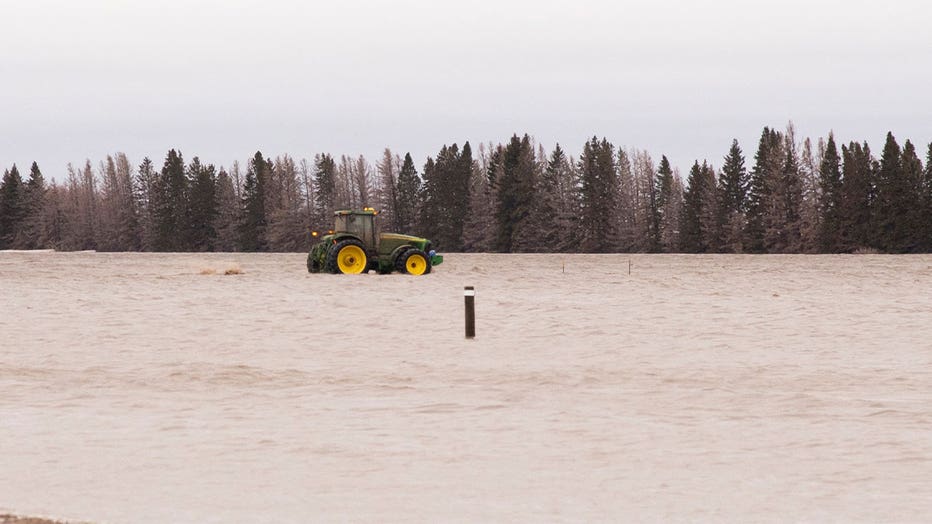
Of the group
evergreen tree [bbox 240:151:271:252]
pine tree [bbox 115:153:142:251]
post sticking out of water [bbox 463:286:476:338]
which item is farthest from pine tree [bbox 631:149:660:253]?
post sticking out of water [bbox 463:286:476:338]

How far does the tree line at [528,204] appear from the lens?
3499 inches

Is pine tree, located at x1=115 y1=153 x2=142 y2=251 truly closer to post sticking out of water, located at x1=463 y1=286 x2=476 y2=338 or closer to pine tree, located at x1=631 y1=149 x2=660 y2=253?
pine tree, located at x1=631 y1=149 x2=660 y2=253

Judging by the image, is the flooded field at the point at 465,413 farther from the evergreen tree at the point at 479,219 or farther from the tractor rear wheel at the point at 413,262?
the evergreen tree at the point at 479,219

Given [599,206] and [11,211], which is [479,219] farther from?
[11,211]

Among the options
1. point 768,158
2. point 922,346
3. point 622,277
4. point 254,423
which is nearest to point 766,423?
point 254,423

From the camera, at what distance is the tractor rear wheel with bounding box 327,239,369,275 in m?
36.2

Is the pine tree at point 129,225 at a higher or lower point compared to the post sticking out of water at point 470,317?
higher

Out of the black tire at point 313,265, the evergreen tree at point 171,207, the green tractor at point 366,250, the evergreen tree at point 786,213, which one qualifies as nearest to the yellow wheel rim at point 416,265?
the green tractor at point 366,250

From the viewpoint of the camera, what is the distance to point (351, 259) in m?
36.2

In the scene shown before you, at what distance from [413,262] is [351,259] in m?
2.13

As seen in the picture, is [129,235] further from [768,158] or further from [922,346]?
[922,346]

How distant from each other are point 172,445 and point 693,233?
93921 millimetres

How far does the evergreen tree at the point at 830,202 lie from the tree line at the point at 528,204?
0.11 m

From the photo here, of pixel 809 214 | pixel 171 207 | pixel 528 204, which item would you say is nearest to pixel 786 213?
pixel 809 214
